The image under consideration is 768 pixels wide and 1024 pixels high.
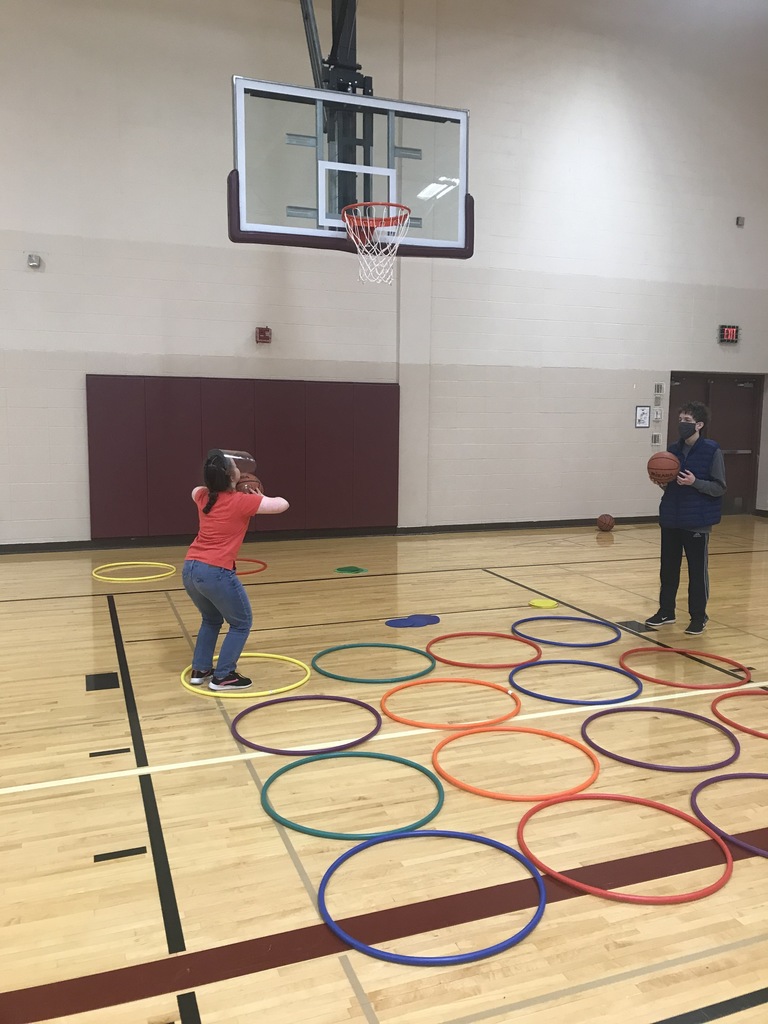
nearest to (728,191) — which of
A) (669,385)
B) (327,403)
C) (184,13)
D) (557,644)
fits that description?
(669,385)

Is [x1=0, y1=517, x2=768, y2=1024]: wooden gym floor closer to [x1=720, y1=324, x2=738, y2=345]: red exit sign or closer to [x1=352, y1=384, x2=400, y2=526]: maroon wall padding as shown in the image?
[x1=352, y1=384, x2=400, y2=526]: maroon wall padding

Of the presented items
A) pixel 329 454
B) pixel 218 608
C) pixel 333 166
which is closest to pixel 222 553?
pixel 218 608

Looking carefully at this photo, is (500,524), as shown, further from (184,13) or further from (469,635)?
(184,13)

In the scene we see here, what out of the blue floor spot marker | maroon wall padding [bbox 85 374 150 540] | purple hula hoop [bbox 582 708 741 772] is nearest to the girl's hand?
the blue floor spot marker

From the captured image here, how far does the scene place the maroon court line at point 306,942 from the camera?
2342mm

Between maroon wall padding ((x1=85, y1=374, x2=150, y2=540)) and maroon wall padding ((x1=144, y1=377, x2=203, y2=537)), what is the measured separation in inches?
4.5

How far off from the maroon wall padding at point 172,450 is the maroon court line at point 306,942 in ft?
26.4

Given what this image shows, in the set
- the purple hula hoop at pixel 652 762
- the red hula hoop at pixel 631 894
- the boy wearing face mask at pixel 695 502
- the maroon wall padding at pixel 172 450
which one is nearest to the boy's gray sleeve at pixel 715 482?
the boy wearing face mask at pixel 695 502

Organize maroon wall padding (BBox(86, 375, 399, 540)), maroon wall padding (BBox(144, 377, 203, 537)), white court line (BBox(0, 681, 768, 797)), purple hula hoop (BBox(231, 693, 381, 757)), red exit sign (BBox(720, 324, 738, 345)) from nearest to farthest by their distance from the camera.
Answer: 1. white court line (BBox(0, 681, 768, 797))
2. purple hula hoop (BBox(231, 693, 381, 757))
3. maroon wall padding (BBox(86, 375, 399, 540))
4. maroon wall padding (BBox(144, 377, 203, 537))
5. red exit sign (BBox(720, 324, 738, 345))

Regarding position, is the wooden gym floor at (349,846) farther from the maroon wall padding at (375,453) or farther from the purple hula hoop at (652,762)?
the maroon wall padding at (375,453)

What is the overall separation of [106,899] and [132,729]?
5.25 ft

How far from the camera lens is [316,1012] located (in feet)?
7.52

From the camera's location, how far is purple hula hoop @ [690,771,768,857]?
124 inches

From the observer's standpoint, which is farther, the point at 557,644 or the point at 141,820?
the point at 557,644
